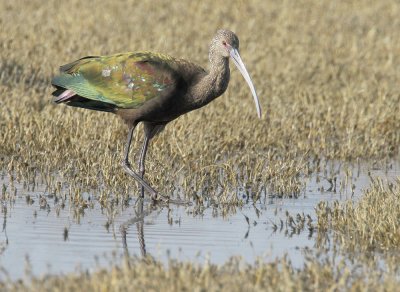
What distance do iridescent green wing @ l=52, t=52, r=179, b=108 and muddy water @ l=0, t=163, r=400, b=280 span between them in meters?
0.96

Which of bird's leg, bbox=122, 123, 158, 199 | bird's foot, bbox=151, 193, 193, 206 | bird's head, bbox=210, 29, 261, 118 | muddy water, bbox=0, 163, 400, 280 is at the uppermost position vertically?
bird's head, bbox=210, 29, 261, 118

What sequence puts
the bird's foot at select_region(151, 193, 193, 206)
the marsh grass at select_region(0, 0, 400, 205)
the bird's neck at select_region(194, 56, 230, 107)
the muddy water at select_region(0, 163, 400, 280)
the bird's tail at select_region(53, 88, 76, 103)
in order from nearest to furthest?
the muddy water at select_region(0, 163, 400, 280) < the bird's foot at select_region(151, 193, 193, 206) < the bird's neck at select_region(194, 56, 230, 107) < the bird's tail at select_region(53, 88, 76, 103) < the marsh grass at select_region(0, 0, 400, 205)

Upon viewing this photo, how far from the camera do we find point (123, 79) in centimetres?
940

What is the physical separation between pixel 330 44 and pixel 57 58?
4.99 metres

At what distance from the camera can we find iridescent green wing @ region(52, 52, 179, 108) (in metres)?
9.20

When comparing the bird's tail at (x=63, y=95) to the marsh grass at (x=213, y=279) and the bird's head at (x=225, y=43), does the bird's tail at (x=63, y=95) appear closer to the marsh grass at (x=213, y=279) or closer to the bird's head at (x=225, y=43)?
the bird's head at (x=225, y=43)

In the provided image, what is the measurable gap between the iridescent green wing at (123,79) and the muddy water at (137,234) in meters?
0.96

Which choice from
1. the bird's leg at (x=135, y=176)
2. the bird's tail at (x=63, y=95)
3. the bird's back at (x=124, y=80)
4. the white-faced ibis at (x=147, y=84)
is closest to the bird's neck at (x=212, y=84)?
the white-faced ibis at (x=147, y=84)

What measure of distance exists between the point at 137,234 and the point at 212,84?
186 cm

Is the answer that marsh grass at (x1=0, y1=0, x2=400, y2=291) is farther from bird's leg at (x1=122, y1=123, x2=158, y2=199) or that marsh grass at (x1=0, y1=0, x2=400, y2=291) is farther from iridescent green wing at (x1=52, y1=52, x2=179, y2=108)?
iridescent green wing at (x1=52, y1=52, x2=179, y2=108)

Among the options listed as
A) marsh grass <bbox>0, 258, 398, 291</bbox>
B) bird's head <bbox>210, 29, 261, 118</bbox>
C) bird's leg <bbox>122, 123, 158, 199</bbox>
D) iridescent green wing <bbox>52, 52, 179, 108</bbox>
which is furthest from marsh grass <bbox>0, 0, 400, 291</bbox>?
bird's head <bbox>210, 29, 261, 118</bbox>

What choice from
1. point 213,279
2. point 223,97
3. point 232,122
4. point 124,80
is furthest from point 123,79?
point 223,97

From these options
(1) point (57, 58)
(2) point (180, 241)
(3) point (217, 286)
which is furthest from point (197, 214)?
(1) point (57, 58)

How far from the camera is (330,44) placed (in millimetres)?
18016
